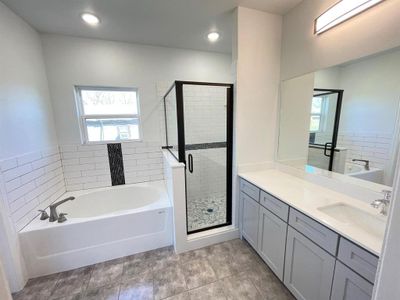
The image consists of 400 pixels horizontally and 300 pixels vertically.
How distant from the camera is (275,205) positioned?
59.0 inches

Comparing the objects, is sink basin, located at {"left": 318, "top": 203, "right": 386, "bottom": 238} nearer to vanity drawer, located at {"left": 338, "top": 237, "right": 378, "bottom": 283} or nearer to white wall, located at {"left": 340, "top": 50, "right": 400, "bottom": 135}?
vanity drawer, located at {"left": 338, "top": 237, "right": 378, "bottom": 283}

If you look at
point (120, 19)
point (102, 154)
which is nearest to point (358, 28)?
point (120, 19)

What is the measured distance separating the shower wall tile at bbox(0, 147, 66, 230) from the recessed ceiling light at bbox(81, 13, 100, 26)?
1582mm

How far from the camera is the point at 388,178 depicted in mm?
1234

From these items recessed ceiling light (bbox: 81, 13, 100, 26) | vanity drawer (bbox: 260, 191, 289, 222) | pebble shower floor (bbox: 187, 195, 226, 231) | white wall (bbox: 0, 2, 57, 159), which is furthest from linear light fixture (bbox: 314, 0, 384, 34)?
white wall (bbox: 0, 2, 57, 159)

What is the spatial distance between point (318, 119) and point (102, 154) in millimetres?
2815

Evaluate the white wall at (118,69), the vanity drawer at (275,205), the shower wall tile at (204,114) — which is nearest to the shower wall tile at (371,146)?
the vanity drawer at (275,205)

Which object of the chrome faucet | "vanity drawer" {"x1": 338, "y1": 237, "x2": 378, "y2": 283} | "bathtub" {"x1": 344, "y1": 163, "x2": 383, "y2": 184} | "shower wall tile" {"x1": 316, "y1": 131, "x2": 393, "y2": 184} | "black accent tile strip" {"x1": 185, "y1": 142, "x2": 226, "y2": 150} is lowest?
"vanity drawer" {"x1": 338, "y1": 237, "x2": 378, "y2": 283}

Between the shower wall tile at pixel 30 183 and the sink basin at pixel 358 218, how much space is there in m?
2.64

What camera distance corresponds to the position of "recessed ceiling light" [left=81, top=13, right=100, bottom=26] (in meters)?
1.83

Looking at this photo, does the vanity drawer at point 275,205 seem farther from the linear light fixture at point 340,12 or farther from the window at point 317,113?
the linear light fixture at point 340,12

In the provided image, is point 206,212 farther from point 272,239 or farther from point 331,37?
point 331,37

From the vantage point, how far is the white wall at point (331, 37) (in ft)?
3.75

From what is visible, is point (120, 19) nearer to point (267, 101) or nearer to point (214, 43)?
point (214, 43)
